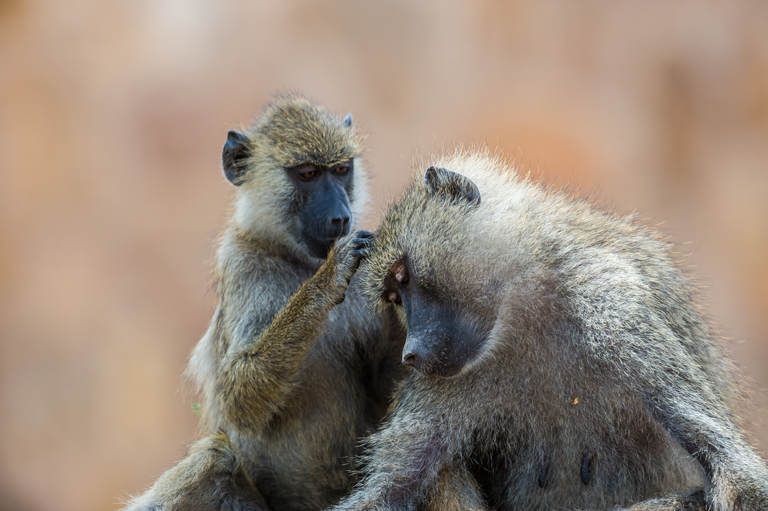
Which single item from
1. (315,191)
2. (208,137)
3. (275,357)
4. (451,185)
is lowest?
(275,357)

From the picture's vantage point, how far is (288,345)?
278 cm

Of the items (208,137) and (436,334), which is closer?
(436,334)

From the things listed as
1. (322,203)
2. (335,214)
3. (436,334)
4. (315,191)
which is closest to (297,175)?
(315,191)

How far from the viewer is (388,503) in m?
2.42

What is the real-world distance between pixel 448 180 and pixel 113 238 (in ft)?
15.2

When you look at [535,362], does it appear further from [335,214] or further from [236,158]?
[236,158]

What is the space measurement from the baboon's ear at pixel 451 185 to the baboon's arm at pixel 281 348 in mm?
318

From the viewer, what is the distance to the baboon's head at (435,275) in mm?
2326

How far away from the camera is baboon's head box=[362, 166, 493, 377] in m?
2.33

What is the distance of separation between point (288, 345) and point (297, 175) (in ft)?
3.33

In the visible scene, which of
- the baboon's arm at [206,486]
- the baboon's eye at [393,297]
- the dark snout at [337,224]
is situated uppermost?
the dark snout at [337,224]

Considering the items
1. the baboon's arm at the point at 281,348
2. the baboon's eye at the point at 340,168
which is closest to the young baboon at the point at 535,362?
the baboon's arm at the point at 281,348

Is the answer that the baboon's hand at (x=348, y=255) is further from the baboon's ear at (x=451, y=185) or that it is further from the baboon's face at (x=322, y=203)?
the baboon's face at (x=322, y=203)

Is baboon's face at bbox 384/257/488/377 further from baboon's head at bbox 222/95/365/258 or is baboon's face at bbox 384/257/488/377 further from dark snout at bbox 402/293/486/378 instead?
baboon's head at bbox 222/95/365/258
